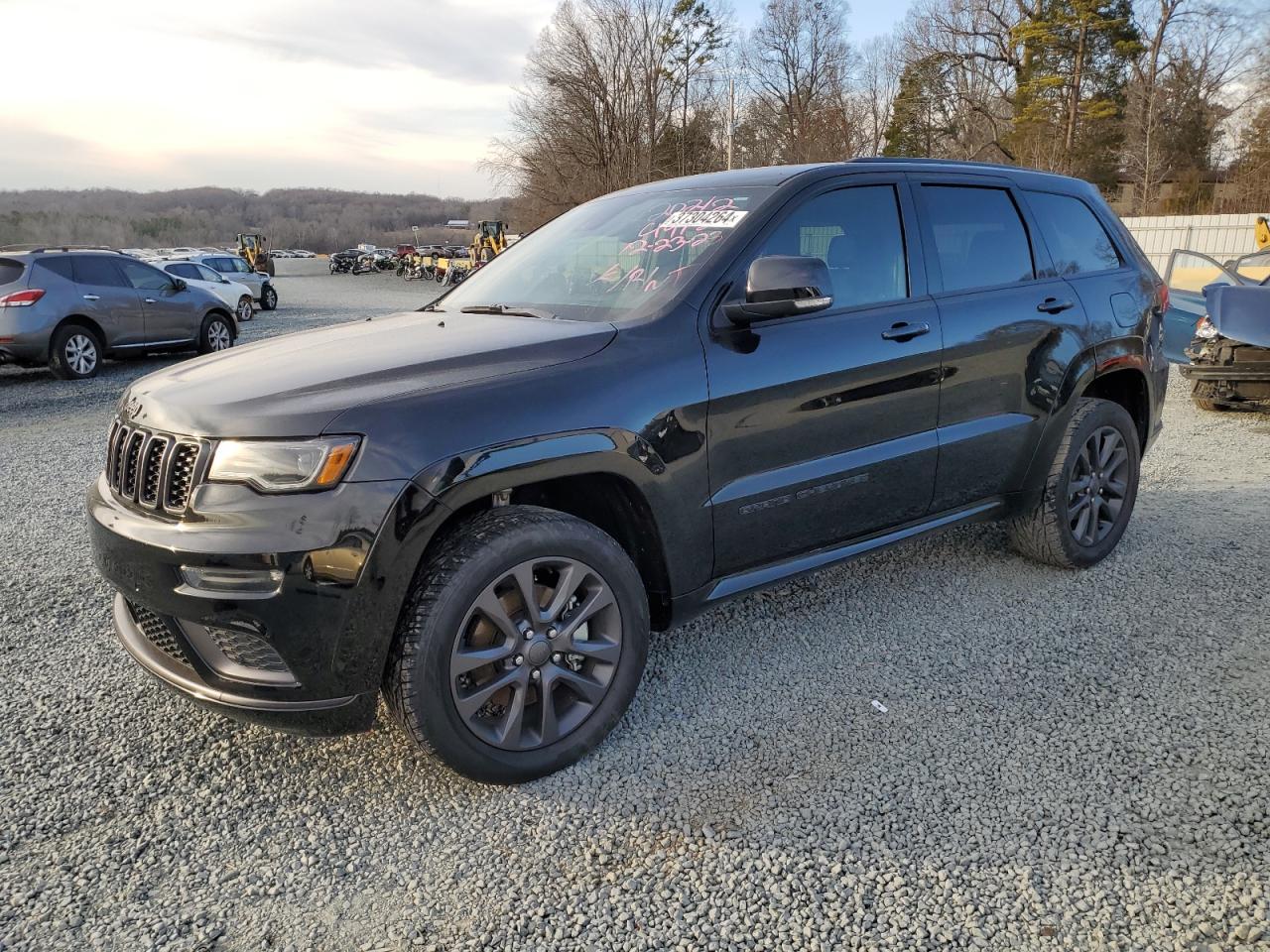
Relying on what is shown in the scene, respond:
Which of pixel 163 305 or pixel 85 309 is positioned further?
pixel 163 305

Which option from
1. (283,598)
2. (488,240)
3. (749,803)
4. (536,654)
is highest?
(488,240)

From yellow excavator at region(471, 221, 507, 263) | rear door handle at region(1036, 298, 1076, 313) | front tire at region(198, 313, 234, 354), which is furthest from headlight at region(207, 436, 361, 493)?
yellow excavator at region(471, 221, 507, 263)

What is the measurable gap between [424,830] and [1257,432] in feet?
25.3

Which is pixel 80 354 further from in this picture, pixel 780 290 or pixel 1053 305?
pixel 1053 305

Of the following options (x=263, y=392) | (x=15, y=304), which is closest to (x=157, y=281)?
(x=15, y=304)

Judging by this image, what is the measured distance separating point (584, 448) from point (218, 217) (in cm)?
15421

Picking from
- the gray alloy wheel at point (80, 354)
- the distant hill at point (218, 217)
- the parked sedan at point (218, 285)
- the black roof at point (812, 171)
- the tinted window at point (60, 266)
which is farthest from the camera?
the distant hill at point (218, 217)

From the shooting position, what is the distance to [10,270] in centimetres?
1112

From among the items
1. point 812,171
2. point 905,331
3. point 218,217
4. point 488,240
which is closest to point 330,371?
point 812,171

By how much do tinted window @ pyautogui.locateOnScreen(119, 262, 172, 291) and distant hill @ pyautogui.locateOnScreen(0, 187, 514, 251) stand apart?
78.5m

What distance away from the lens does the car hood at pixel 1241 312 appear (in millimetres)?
7566

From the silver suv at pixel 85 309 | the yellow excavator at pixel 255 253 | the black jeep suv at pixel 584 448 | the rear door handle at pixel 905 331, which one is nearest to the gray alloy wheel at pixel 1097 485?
the black jeep suv at pixel 584 448

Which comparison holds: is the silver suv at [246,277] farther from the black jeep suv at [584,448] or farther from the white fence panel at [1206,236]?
the white fence panel at [1206,236]

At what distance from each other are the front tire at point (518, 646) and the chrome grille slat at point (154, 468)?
0.68 metres
